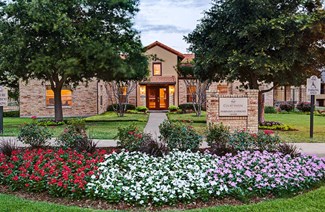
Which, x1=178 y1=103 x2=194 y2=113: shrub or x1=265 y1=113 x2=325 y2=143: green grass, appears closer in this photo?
x1=265 y1=113 x2=325 y2=143: green grass

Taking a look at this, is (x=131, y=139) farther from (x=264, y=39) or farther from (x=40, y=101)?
(x=40, y=101)

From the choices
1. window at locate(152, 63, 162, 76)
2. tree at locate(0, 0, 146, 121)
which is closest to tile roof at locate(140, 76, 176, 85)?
window at locate(152, 63, 162, 76)

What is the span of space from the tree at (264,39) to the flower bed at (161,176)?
739cm

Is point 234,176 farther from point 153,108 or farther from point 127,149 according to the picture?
point 153,108

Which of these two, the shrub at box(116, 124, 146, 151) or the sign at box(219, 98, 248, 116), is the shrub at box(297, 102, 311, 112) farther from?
the shrub at box(116, 124, 146, 151)

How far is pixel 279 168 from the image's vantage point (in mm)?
5711

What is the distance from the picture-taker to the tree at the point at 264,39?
1271 centimetres

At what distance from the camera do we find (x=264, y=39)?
13234 millimetres

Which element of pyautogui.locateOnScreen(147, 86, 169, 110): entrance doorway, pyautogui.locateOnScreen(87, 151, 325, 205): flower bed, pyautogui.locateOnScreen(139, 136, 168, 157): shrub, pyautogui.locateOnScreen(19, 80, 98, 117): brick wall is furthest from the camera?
pyautogui.locateOnScreen(147, 86, 169, 110): entrance doorway

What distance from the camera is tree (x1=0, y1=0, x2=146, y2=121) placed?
44.1ft

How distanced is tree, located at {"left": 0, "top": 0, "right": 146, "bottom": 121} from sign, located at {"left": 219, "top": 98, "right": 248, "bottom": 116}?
4834mm

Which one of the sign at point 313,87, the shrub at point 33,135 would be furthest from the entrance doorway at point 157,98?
the shrub at point 33,135

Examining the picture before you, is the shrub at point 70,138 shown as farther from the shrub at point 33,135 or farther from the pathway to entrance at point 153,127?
the pathway to entrance at point 153,127

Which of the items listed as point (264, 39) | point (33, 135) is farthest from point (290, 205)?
point (264, 39)
